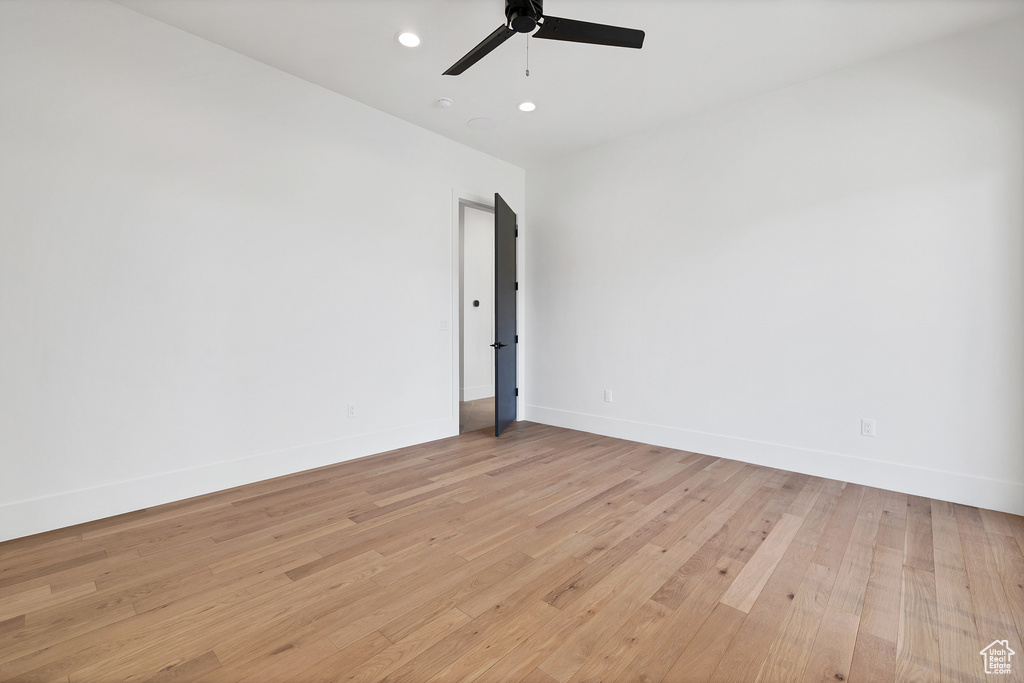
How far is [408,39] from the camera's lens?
2.82m

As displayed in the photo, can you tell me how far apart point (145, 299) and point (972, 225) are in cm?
500

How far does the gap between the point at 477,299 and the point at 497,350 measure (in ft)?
7.52

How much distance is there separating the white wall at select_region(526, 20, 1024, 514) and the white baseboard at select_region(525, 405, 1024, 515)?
11 mm

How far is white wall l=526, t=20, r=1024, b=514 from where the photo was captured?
8.93ft

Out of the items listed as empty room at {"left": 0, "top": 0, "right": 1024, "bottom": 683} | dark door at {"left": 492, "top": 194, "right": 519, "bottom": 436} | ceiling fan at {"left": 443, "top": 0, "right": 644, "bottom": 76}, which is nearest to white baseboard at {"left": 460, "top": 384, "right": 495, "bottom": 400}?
dark door at {"left": 492, "top": 194, "right": 519, "bottom": 436}

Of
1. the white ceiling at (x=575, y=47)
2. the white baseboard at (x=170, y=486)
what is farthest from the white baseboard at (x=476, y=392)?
the white ceiling at (x=575, y=47)

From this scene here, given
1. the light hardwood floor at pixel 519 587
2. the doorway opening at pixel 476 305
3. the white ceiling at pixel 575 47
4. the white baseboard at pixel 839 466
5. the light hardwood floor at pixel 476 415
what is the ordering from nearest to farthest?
the light hardwood floor at pixel 519 587 < the white ceiling at pixel 575 47 < the white baseboard at pixel 839 466 < the light hardwood floor at pixel 476 415 < the doorway opening at pixel 476 305

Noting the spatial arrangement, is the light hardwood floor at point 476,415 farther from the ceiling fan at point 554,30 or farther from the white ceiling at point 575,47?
the ceiling fan at point 554,30

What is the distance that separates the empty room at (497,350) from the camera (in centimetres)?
168

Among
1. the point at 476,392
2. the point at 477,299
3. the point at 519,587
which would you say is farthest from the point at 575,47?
the point at 476,392

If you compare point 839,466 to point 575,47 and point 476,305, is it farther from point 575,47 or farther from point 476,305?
point 476,305

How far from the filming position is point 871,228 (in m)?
3.09

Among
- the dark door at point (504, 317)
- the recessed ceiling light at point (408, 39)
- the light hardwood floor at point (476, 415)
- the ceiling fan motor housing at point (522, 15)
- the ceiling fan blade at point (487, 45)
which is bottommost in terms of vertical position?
the light hardwood floor at point (476, 415)

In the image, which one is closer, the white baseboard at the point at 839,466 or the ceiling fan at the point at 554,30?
the ceiling fan at the point at 554,30
